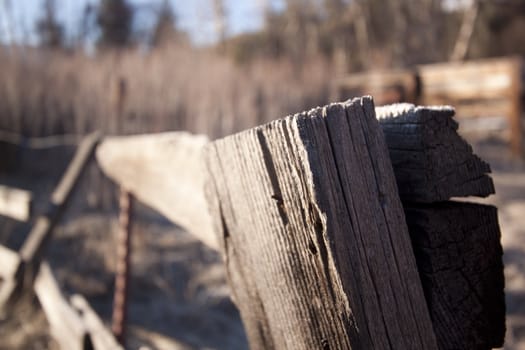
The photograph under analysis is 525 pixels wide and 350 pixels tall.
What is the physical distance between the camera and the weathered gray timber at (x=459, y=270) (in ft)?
2.89

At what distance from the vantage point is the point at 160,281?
Answer: 4.24 m

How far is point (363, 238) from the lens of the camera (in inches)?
32.2

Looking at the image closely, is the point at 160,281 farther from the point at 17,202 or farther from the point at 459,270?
the point at 459,270

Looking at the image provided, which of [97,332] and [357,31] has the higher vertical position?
[357,31]

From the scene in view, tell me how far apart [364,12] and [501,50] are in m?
5.14

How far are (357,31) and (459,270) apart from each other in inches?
744

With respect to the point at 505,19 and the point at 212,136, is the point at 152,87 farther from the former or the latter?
the point at 505,19

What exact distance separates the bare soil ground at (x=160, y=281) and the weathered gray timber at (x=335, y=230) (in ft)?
7.75

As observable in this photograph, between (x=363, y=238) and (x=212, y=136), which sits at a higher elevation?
(x=212, y=136)

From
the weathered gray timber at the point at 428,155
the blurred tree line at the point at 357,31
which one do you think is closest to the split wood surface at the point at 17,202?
the weathered gray timber at the point at 428,155

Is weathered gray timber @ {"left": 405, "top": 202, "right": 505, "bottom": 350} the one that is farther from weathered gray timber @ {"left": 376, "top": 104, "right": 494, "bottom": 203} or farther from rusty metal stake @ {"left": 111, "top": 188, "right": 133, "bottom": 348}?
rusty metal stake @ {"left": 111, "top": 188, "right": 133, "bottom": 348}

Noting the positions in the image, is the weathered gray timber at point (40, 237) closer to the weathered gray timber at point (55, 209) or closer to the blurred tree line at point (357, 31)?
the weathered gray timber at point (55, 209)

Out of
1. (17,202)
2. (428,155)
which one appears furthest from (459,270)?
(17,202)

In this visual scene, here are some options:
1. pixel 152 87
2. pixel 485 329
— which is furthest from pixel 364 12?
pixel 485 329
